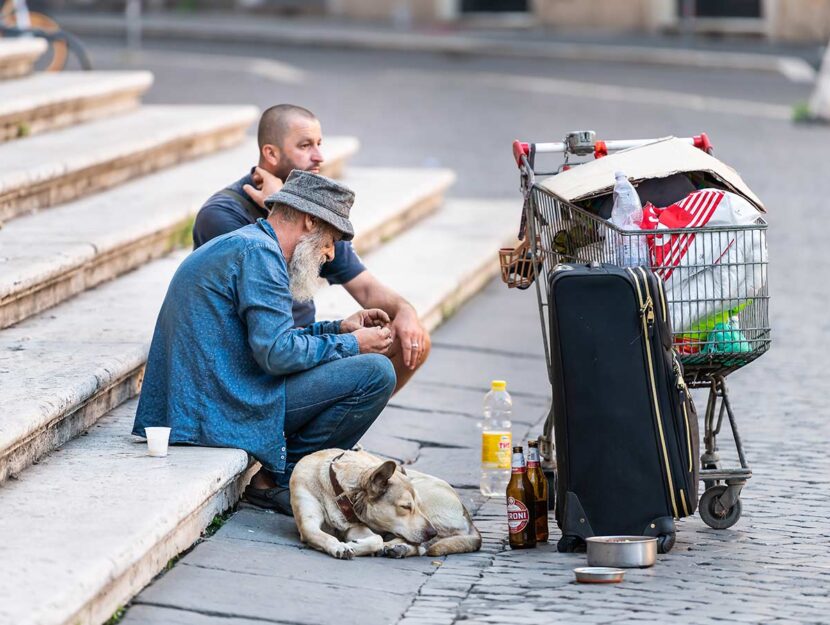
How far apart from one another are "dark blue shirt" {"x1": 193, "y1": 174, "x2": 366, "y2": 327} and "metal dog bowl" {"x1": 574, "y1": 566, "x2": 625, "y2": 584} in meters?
1.78

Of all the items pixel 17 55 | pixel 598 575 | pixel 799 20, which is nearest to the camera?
pixel 598 575

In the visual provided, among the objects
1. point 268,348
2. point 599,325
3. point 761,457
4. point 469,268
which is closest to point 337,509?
point 268,348

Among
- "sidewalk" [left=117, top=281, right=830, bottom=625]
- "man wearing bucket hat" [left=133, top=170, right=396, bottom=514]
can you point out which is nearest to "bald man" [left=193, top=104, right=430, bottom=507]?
"sidewalk" [left=117, top=281, right=830, bottom=625]

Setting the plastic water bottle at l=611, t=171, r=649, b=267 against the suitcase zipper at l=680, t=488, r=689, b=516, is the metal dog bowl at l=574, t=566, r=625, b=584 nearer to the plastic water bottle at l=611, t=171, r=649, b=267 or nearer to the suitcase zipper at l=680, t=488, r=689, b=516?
the suitcase zipper at l=680, t=488, r=689, b=516

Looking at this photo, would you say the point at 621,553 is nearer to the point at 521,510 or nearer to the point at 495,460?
the point at 521,510

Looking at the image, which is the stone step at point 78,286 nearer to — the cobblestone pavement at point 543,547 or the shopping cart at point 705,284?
the cobblestone pavement at point 543,547

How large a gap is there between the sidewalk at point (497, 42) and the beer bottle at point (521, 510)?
16.0 metres

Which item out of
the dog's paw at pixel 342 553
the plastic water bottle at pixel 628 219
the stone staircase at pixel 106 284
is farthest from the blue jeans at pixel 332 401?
the plastic water bottle at pixel 628 219

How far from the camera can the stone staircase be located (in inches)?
166

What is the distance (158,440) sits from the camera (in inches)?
193

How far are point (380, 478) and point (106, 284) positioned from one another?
280 cm

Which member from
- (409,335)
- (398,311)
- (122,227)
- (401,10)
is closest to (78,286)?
(122,227)

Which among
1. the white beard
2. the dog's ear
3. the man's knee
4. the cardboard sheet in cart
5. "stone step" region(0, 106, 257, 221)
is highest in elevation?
the cardboard sheet in cart

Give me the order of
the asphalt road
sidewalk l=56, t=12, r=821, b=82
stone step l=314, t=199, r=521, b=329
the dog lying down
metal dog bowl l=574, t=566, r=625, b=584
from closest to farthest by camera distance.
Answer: metal dog bowl l=574, t=566, r=625, b=584, the dog lying down, stone step l=314, t=199, r=521, b=329, the asphalt road, sidewalk l=56, t=12, r=821, b=82
